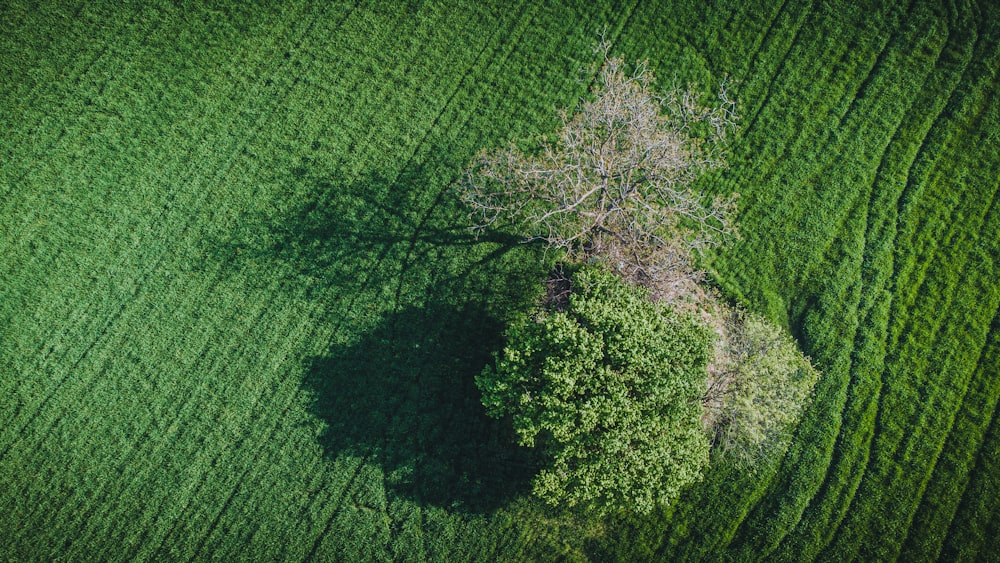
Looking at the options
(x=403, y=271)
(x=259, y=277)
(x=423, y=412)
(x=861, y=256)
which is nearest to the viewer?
(x=423, y=412)

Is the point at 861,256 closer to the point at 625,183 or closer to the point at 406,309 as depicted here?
the point at 625,183

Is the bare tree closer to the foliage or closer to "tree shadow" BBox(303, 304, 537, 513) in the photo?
the foliage

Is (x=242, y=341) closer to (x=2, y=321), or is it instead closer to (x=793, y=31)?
(x=2, y=321)

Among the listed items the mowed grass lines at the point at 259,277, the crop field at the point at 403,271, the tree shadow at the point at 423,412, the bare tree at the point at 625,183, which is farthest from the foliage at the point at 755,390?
the mowed grass lines at the point at 259,277

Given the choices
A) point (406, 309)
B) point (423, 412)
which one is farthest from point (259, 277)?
point (423, 412)

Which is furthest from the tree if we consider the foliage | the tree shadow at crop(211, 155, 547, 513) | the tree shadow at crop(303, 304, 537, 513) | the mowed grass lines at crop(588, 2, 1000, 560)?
the mowed grass lines at crop(588, 2, 1000, 560)

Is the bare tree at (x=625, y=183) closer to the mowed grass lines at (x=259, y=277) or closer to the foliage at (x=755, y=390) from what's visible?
the mowed grass lines at (x=259, y=277)
